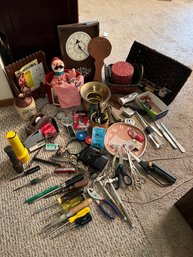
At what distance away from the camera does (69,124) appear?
1124 millimetres

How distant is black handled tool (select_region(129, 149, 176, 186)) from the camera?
3.14 feet

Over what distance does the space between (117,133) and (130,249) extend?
52 cm

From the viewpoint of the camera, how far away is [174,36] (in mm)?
1776

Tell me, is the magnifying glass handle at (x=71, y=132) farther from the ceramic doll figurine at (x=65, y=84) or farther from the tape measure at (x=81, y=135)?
the ceramic doll figurine at (x=65, y=84)

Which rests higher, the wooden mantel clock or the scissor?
the wooden mantel clock

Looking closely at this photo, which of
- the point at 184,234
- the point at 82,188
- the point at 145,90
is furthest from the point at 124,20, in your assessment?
the point at 184,234

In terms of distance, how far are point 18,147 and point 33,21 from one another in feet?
2.13

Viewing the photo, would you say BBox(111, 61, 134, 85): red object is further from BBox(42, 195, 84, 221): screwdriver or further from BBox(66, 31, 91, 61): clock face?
BBox(42, 195, 84, 221): screwdriver

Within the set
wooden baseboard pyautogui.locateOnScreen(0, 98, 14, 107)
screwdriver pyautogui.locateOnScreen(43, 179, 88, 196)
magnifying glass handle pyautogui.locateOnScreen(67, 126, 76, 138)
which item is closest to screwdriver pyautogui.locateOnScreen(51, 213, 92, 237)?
screwdriver pyautogui.locateOnScreen(43, 179, 88, 196)

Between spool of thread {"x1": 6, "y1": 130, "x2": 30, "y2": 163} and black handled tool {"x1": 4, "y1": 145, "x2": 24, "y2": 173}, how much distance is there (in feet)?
0.10

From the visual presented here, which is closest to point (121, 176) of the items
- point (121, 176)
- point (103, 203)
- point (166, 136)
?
point (121, 176)

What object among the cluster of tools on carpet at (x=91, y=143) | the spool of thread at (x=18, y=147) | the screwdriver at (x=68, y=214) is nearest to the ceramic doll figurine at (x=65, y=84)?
the cluster of tools on carpet at (x=91, y=143)

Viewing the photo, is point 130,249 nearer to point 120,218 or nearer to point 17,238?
point 120,218

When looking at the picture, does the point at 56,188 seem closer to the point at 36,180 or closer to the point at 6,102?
the point at 36,180
